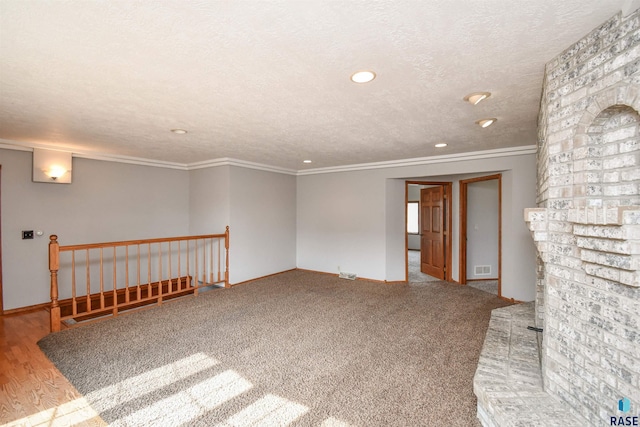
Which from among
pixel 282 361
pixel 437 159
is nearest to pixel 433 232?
pixel 437 159

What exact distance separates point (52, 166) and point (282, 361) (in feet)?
14.0

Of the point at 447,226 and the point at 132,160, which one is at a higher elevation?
the point at 132,160

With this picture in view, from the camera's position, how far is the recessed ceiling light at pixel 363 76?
6.44 ft

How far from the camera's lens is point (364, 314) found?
3904mm

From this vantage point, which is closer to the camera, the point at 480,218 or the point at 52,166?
the point at 52,166

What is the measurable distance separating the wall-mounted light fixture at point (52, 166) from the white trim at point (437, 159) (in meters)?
3.99

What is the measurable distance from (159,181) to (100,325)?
2844mm

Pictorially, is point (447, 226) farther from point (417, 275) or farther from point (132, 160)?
point (132, 160)

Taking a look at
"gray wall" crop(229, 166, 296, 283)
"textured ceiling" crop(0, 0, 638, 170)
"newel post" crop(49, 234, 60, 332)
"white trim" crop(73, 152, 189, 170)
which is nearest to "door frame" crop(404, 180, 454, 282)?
"textured ceiling" crop(0, 0, 638, 170)

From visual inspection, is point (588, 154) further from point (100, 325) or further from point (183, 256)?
point (183, 256)

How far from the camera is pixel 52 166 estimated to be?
4180mm

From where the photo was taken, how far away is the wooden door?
19.2ft

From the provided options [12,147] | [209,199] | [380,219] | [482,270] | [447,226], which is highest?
[12,147]

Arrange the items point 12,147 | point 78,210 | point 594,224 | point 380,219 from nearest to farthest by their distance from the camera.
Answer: point 594,224 < point 12,147 < point 78,210 < point 380,219
